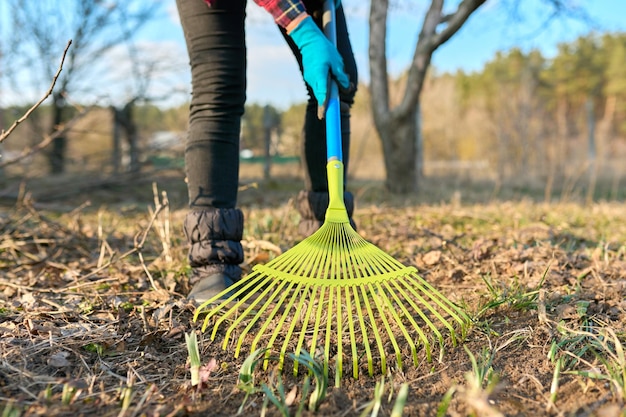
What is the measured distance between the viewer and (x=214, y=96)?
164cm

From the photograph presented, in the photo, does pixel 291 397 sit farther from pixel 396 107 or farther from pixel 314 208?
pixel 396 107

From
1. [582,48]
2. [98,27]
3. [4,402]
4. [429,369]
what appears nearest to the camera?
[4,402]

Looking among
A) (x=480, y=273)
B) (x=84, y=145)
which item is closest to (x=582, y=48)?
(x=84, y=145)

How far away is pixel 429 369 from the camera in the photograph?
1195 millimetres

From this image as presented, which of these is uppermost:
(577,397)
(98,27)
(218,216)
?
(98,27)

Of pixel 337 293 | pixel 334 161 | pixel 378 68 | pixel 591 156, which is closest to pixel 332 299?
pixel 337 293

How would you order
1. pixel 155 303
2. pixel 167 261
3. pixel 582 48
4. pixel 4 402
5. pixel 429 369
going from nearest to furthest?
pixel 4 402 → pixel 429 369 → pixel 155 303 → pixel 167 261 → pixel 582 48

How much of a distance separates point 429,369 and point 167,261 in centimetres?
117

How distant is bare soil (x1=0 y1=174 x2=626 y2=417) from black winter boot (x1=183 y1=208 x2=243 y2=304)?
126 millimetres

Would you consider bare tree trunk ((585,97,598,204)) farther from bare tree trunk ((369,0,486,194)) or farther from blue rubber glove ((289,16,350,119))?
blue rubber glove ((289,16,350,119))

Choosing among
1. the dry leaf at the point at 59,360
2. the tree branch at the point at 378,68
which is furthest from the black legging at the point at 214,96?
the tree branch at the point at 378,68

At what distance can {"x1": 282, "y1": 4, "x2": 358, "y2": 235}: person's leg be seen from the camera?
73.0 inches

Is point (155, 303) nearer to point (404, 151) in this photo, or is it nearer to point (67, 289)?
point (67, 289)

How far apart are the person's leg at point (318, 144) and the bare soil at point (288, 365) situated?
0.22 m
